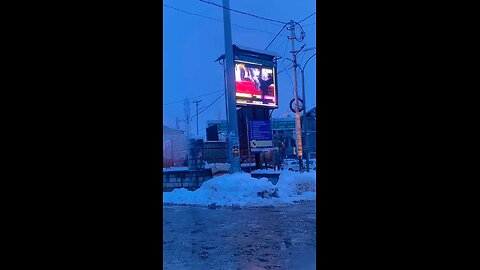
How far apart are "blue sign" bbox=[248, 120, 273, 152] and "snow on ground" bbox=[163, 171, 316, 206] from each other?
5345 mm

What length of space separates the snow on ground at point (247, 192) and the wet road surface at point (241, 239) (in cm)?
162

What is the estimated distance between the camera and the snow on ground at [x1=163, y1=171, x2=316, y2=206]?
984cm

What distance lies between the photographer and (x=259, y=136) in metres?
17.2

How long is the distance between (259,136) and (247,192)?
6866 mm

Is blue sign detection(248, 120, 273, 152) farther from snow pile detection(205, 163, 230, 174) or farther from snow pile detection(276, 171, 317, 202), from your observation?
snow pile detection(276, 171, 317, 202)

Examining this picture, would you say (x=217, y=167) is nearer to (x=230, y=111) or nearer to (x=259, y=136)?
(x=259, y=136)
